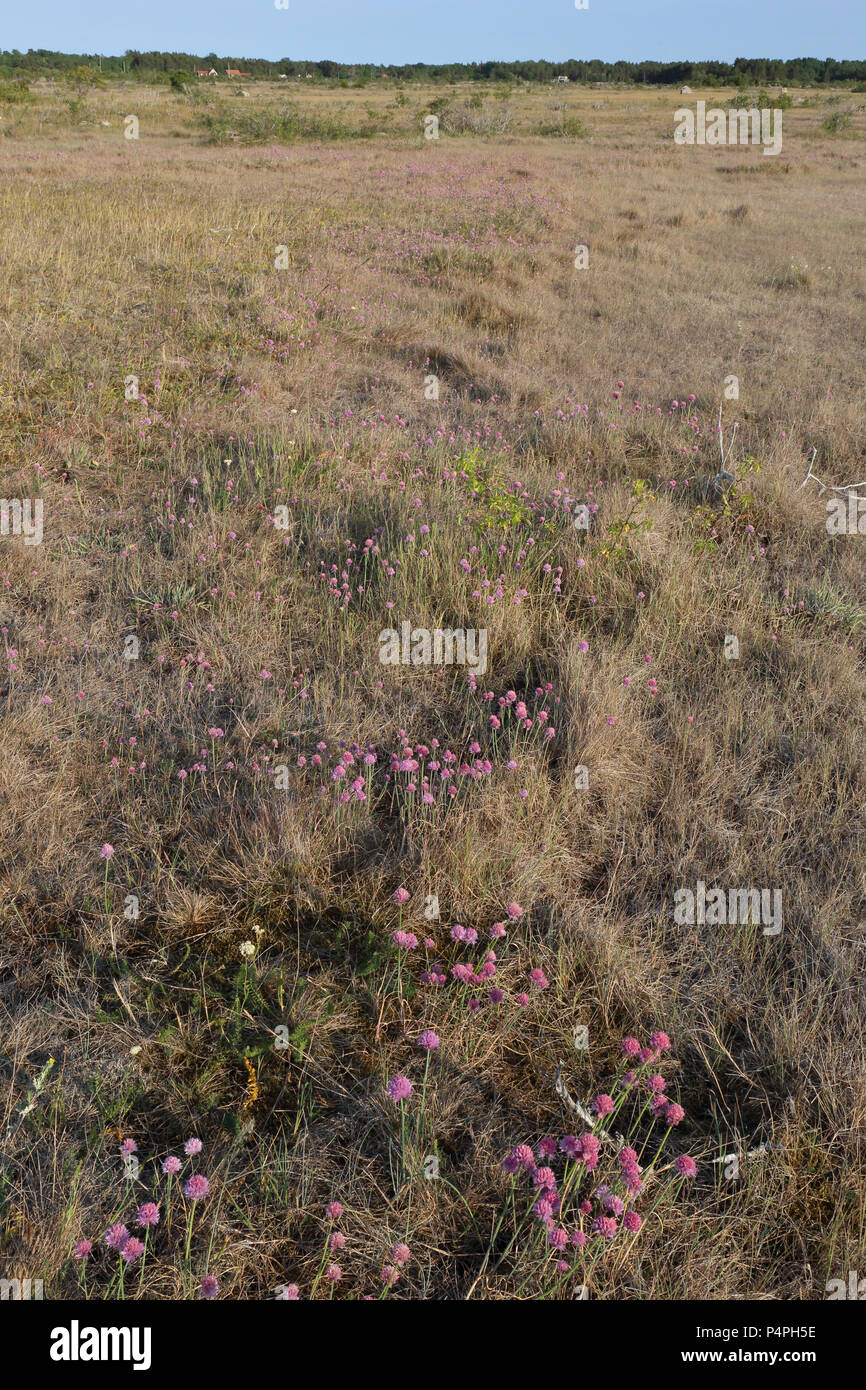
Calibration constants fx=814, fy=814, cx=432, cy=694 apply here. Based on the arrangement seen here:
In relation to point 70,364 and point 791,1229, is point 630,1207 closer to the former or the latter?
point 791,1229

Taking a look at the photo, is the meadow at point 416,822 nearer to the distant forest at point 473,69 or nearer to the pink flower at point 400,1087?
the pink flower at point 400,1087

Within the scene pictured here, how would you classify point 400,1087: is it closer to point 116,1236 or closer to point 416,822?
point 116,1236

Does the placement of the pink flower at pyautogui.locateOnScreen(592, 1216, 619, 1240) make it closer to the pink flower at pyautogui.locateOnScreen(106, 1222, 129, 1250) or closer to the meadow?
the meadow

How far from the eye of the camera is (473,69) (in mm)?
86125

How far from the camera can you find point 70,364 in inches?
246

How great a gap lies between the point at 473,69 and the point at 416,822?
107 metres

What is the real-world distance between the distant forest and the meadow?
58.3m

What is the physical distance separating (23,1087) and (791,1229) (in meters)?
1.86

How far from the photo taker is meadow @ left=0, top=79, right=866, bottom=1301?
1832 millimetres

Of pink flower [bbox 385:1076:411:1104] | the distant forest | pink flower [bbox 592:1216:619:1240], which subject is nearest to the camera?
pink flower [bbox 592:1216:619:1240]

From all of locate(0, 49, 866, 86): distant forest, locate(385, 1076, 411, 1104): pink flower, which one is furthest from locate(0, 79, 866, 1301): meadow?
locate(0, 49, 866, 86): distant forest

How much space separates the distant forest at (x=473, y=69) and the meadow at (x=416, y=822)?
2295 inches

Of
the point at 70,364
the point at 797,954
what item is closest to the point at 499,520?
the point at 797,954

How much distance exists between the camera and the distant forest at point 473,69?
5761cm
